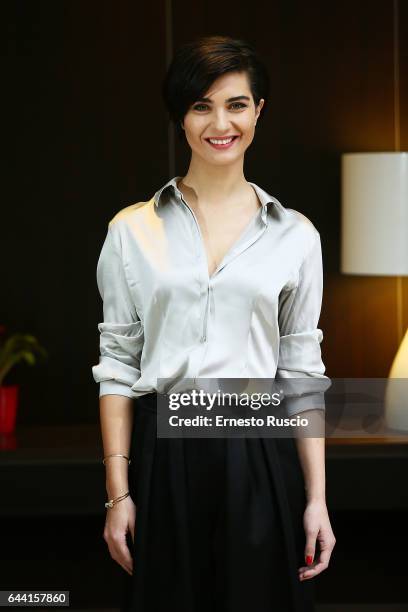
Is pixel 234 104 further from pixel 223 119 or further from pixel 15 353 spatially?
pixel 15 353

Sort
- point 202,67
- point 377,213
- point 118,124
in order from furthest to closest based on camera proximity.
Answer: point 118,124, point 377,213, point 202,67

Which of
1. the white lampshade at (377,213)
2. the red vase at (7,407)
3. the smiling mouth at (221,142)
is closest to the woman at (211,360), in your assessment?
the smiling mouth at (221,142)

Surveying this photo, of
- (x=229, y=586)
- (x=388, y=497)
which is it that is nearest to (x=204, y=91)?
(x=229, y=586)

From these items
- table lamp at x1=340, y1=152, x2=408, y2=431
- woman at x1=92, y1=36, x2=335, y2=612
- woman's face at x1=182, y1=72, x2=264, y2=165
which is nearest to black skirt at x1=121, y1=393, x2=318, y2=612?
woman at x1=92, y1=36, x2=335, y2=612

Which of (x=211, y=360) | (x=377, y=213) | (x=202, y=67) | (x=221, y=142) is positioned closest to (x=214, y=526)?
(x=211, y=360)

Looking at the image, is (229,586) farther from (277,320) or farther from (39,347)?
(39,347)

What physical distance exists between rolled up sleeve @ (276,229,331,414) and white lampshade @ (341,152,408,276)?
1.93m

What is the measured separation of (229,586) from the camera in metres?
1.45

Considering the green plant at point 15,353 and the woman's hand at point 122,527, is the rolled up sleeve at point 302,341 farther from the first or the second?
the green plant at point 15,353

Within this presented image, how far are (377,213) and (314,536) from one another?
207 centimetres

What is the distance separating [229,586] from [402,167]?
7.33ft

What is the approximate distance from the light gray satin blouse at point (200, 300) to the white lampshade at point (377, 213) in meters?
1.92

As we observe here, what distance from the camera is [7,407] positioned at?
3502mm

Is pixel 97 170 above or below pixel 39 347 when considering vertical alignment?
above
